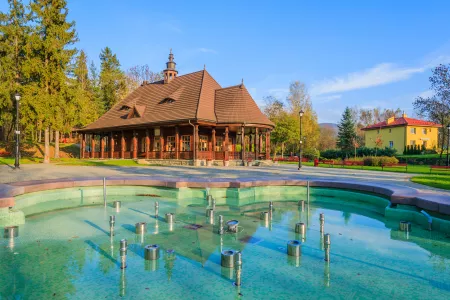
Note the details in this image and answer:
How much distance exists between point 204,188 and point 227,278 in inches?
256

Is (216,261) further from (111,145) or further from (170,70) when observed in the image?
(170,70)

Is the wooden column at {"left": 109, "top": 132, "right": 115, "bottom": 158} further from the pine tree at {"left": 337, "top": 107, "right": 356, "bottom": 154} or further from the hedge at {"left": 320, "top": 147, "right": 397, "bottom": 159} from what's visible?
the pine tree at {"left": 337, "top": 107, "right": 356, "bottom": 154}

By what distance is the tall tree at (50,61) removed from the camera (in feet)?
86.7

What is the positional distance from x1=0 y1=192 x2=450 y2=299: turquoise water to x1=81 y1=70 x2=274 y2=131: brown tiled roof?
18.6 meters

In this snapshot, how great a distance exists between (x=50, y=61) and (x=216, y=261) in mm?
30418

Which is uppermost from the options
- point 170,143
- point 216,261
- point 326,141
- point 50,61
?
point 50,61

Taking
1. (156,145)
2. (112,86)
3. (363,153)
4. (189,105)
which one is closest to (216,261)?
(189,105)

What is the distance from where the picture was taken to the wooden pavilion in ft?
85.4

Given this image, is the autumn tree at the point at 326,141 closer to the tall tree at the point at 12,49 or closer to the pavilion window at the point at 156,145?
the pavilion window at the point at 156,145

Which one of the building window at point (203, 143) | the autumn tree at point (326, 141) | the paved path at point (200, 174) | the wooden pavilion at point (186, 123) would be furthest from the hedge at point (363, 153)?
the paved path at point (200, 174)

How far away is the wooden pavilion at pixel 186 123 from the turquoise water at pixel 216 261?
1846cm

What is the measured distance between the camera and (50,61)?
27547 millimetres

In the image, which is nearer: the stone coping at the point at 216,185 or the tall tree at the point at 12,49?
the stone coping at the point at 216,185

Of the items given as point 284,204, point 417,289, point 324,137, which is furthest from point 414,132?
point 417,289
